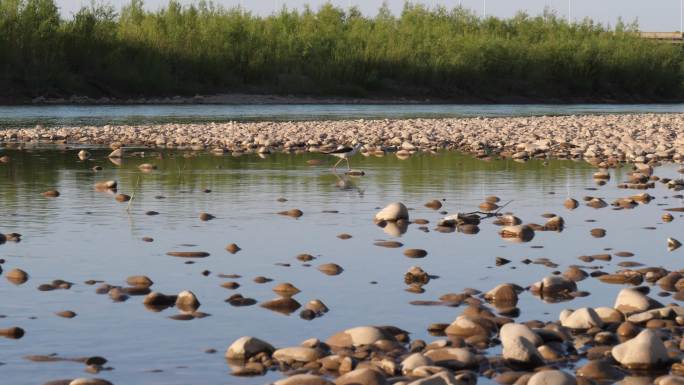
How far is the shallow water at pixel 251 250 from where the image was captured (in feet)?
20.6

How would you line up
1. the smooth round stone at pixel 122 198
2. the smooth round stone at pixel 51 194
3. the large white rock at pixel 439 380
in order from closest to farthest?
the large white rock at pixel 439 380, the smooth round stone at pixel 122 198, the smooth round stone at pixel 51 194

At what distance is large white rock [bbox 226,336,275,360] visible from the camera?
584 cm

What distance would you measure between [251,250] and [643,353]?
4.46 meters

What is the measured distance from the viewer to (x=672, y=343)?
600cm

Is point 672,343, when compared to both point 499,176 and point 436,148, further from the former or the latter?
point 436,148

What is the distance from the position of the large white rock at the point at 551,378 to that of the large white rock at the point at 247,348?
1449 mm

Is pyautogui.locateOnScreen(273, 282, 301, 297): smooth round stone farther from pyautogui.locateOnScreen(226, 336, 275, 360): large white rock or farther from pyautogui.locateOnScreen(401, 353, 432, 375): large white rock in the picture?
pyautogui.locateOnScreen(401, 353, 432, 375): large white rock

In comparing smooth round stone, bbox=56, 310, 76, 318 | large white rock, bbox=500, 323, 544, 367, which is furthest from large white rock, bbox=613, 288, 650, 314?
smooth round stone, bbox=56, 310, 76, 318

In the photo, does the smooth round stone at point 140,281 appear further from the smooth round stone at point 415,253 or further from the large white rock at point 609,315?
the large white rock at point 609,315

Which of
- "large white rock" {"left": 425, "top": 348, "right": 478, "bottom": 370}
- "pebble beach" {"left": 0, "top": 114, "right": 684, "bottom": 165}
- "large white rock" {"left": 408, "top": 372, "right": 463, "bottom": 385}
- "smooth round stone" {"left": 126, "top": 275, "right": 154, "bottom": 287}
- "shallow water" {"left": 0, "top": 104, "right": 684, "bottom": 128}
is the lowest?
"shallow water" {"left": 0, "top": 104, "right": 684, "bottom": 128}

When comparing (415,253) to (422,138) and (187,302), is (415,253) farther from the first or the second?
(422,138)

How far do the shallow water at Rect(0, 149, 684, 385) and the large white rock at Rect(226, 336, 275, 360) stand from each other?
124mm

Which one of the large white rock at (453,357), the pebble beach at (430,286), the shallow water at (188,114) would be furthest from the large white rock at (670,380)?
the shallow water at (188,114)

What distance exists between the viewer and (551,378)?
202 inches
